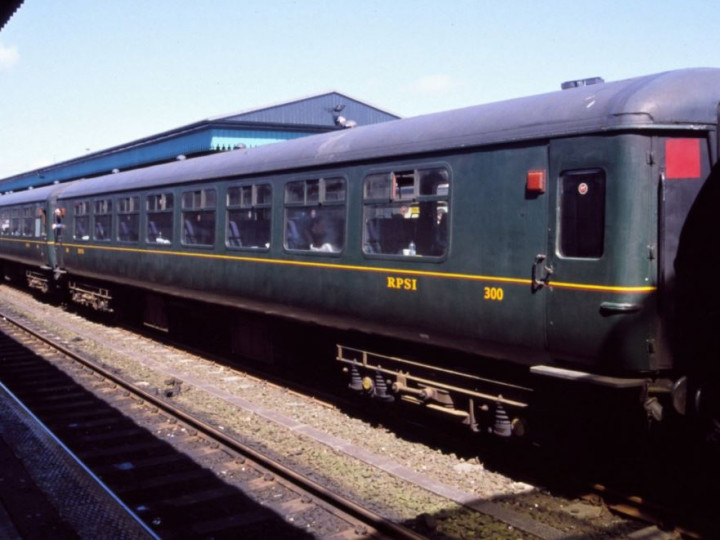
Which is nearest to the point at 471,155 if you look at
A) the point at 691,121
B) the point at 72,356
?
the point at 691,121

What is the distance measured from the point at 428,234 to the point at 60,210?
13644mm

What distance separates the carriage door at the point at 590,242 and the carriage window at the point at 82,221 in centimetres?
1269

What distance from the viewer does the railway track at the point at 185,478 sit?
530 cm

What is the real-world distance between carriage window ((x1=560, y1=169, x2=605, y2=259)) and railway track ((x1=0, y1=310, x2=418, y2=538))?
252 cm

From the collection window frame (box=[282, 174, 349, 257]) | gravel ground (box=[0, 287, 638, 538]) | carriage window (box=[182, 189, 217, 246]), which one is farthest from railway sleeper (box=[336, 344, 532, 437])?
carriage window (box=[182, 189, 217, 246])

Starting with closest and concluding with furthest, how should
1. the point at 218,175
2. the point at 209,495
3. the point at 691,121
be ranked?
1. the point at 691,121
2. the point at 209,495
3. the point at 218,175

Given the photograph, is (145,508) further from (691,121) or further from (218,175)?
(218,175)

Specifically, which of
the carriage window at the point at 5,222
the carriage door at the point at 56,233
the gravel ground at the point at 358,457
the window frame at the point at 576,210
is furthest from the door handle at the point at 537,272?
the carriage window at the point at 5,222

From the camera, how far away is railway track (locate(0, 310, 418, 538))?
5305 millimetres

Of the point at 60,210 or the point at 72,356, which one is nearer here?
the point at 72,356

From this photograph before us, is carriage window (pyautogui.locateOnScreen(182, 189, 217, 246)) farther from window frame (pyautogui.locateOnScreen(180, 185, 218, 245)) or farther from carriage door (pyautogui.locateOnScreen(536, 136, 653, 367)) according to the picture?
carriage door (pyautogui.locateOnScreen(536, 136, 653, 367))

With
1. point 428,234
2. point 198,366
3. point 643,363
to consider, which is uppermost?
point 428,234

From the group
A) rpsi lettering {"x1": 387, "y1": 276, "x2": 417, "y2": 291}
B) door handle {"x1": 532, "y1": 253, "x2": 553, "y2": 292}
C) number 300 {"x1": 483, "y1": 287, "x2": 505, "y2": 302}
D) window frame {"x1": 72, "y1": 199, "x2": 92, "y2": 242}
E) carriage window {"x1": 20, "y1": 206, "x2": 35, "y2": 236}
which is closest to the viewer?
door handle {"x1": 532, "y1": 253, "x2": 553, "y2": 292}

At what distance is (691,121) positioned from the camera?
211 inches
